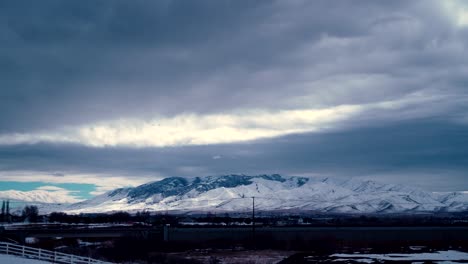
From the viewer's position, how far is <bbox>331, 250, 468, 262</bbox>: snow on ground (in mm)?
81938

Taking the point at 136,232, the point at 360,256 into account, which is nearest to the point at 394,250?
the point at 360,256

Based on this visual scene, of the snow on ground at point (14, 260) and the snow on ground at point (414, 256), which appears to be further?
the snow on ground at point (414, 256)

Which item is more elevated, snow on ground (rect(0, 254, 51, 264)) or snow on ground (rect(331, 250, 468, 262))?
snow on ground (rect(0, 254, 51, 264))

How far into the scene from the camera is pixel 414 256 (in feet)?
284

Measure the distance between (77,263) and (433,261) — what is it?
48445 mm

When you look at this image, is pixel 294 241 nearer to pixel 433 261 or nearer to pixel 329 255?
pixel 329 255

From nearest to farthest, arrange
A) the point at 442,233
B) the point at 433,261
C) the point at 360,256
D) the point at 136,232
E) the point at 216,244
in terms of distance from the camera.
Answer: the point at 433,261, the point at 360,256, the point at 216,244, the point at 136,232, the point at 442,233

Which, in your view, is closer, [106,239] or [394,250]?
[394,250]

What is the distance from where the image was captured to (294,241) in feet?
397

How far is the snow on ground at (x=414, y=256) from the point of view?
81.9m

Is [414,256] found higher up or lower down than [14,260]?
lower down

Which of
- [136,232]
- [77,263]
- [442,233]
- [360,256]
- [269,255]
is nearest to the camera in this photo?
[77,263]

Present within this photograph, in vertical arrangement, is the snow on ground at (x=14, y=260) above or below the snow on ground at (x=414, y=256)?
above

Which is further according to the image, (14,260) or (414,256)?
(414,256)
